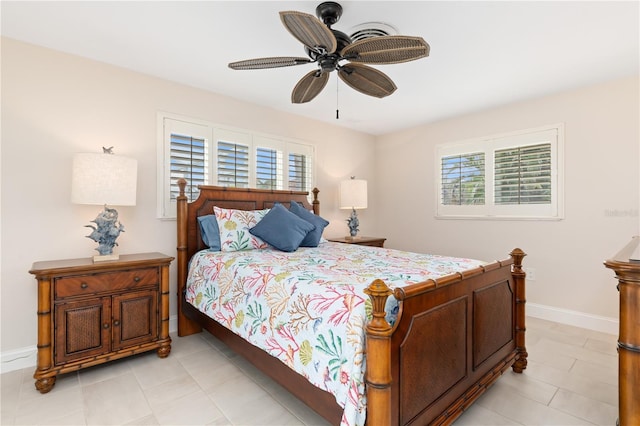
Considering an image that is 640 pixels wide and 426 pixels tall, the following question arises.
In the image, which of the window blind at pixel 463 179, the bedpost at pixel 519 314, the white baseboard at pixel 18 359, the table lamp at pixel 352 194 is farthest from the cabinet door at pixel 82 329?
the window blind at pixel 463 179

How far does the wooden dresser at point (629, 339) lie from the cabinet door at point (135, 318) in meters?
2.84

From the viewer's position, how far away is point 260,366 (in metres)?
1.95

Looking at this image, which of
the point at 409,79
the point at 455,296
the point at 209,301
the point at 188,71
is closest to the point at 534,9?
the point at 409,79

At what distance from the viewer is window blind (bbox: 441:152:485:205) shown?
400 cm

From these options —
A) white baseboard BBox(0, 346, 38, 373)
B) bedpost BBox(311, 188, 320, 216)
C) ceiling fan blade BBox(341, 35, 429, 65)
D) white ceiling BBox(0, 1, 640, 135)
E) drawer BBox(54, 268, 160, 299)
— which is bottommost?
white baseboard BBox(0, 346, 38, 373)

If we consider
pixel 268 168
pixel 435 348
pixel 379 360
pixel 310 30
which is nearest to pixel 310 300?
pixel 379 360

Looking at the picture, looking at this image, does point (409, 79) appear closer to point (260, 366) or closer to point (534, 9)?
point (534, 9)

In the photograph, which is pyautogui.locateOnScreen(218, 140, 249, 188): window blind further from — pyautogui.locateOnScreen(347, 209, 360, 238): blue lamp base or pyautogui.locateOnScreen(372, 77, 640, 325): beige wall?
pyautogui.locateOnScreen(372, 77, 640, 325): beige wall

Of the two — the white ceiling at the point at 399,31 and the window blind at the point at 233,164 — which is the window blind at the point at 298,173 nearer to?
the window blind at the point at 233,164

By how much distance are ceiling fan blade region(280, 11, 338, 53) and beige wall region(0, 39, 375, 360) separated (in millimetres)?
2025

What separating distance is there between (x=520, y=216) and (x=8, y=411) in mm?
4653

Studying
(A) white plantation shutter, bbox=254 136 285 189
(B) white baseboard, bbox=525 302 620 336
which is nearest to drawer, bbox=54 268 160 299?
(A) white plantation shutter, bbox=254 136 285 189

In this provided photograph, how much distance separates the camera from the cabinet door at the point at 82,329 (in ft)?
6.89

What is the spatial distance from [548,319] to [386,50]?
3460mm
